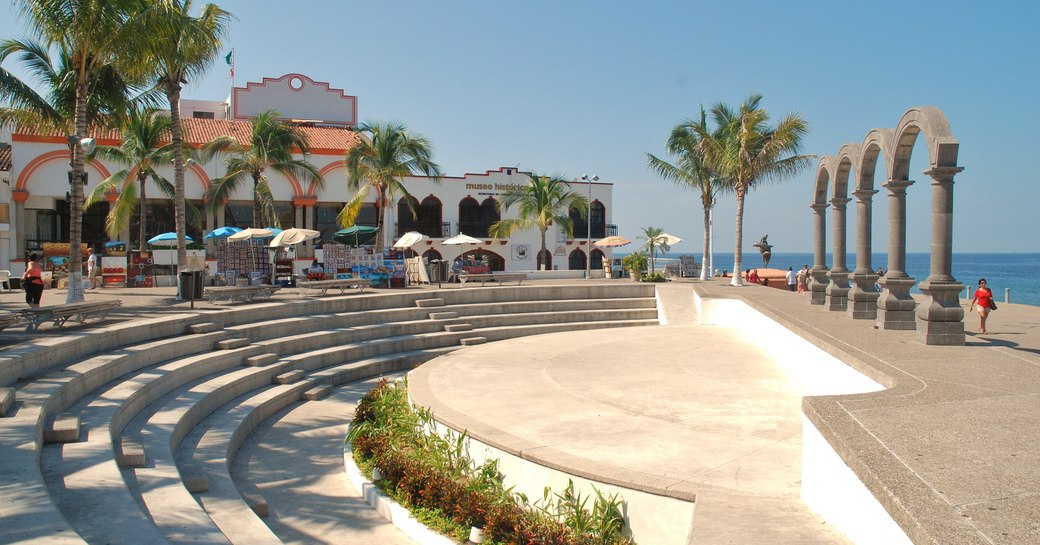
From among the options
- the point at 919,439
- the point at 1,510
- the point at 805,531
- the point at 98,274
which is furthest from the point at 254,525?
the point at 98,274

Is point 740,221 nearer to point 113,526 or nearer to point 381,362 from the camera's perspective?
point 381,362

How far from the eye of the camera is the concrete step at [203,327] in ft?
47.5

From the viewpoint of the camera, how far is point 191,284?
17.6m

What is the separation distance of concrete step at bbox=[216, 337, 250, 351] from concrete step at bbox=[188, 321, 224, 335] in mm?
433

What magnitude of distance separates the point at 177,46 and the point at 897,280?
1787 cm

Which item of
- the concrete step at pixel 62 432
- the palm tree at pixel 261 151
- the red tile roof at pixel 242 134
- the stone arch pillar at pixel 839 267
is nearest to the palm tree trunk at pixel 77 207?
the concrete step at pixel 62 432

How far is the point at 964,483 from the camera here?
493 centimetres

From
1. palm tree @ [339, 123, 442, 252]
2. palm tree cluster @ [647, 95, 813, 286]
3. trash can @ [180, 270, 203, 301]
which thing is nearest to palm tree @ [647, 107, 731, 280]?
palm tree cluster @ [647, 95, 813, 286]

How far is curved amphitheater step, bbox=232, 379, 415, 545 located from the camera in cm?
813

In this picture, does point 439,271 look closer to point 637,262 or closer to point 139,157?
point 637,262

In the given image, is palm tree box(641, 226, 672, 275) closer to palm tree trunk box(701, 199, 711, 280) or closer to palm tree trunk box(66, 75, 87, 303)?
palm tree trunk box(701, 199, 711, 280)

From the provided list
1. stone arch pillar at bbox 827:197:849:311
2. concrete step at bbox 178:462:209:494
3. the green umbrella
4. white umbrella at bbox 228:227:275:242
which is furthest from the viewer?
Result: the green umbrella

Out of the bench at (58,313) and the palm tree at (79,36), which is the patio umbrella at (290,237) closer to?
the palm tree at (79,36)

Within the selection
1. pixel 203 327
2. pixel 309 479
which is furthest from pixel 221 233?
pixel 309 479
